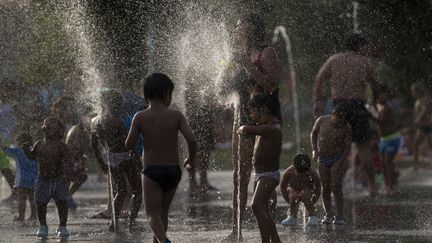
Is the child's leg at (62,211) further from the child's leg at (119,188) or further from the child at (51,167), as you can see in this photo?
the child's leg at (119,188)

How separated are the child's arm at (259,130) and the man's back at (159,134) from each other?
0.78 metres

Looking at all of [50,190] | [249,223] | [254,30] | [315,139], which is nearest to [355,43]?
[315,139]

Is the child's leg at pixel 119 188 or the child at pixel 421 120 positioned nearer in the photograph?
the child's leg at pixel 119 188

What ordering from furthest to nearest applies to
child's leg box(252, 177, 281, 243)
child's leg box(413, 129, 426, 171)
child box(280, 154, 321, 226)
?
child's leg box(413, 129, 426, 171) < child box(280, 154, 321, 226) < child's leg box(252, 177, 281, 243)

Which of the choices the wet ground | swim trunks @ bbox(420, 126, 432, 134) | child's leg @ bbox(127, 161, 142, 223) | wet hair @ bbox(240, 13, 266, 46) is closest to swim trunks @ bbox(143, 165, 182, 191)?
the wet ground

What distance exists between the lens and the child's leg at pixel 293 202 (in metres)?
10.8

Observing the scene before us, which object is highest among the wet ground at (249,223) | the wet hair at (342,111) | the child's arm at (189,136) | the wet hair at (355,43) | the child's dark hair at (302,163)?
the wet hair at (355,43)

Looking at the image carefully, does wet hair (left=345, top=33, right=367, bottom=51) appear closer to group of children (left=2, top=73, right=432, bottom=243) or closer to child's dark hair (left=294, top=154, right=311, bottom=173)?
group of children (left=2, top=73, right=432, bottom=243)

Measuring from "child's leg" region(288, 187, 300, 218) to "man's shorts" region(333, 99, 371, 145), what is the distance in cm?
106

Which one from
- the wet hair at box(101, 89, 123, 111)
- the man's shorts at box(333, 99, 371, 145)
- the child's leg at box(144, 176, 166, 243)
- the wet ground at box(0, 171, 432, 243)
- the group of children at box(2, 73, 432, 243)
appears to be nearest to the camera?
the child's leg at box(144, 176, 166, 243)

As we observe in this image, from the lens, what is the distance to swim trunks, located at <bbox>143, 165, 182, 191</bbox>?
7.99m

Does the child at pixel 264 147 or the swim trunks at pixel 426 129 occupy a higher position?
the swim trunks at pixel 426 129

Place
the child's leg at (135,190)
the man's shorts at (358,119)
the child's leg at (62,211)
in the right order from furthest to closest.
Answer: the man's shorts at (358,119) → the child's leg at (135,190) → the child's leg at (62,211)

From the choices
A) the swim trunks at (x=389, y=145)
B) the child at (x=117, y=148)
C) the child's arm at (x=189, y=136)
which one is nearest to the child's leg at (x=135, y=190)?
the child at (x=117, y=148)
